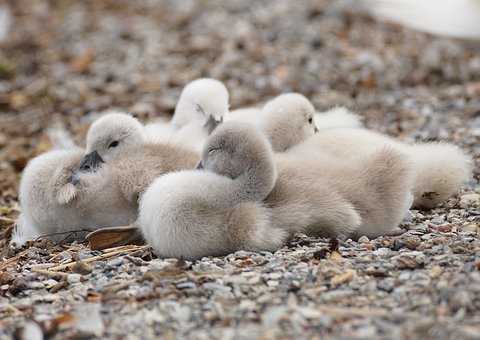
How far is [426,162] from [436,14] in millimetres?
5903

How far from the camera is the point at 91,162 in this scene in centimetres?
524

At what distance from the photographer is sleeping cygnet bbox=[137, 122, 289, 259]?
4.43m

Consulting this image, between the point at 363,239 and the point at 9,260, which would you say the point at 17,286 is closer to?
the point at 9,260

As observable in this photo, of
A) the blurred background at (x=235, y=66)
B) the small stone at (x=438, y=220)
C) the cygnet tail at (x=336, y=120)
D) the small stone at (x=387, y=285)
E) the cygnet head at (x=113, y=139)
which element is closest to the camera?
the small stone at (x=387, y=285)

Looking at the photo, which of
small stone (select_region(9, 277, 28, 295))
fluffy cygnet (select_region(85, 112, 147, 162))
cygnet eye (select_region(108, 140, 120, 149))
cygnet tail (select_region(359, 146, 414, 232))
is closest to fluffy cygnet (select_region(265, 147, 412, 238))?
Result: cygnet tail (select_region(359, 146, 414, 232))

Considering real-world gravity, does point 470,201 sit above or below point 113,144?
below

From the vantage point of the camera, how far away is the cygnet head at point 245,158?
446 cm

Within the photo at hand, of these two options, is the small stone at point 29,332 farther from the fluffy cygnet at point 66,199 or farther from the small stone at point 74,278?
the fluffy cygnet at point 66,199

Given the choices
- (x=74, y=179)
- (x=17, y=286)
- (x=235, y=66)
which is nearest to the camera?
(x=17, y=286)

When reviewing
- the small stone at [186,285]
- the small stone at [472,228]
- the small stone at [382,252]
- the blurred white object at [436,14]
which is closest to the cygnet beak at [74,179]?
the small stone at [186,285]

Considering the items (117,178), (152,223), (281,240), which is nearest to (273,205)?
(281,240)

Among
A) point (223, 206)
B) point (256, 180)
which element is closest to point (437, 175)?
point (256, 180)

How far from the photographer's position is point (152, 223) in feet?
14.9

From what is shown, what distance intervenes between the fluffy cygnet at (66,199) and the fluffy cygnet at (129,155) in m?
0.08
